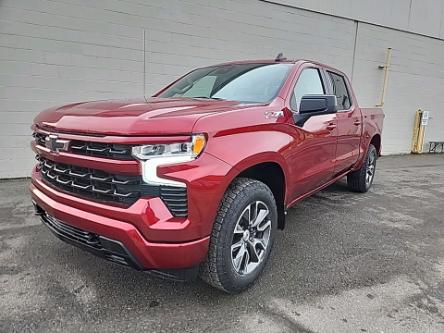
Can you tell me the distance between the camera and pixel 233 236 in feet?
8.29

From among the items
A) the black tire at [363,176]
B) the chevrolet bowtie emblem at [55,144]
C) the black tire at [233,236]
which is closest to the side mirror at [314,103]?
the black tire at [233,236]

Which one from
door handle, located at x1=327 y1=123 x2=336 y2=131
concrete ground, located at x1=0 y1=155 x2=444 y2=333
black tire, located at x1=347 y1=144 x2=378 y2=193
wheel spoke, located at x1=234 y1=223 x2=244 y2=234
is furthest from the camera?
black tire, located at x1=347 y1=144 x2=378 y2=193

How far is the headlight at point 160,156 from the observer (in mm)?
2137

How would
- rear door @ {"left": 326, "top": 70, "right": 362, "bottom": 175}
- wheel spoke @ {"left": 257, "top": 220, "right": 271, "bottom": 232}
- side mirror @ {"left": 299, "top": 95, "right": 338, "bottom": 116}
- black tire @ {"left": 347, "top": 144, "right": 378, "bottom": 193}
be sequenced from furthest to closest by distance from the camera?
black tire @ {"left": 347, "top": 144, "right": 378, "bottom": 193} < rear door @ {"left": 326, "top": 70, "right": 362, "bottom": 175} < side mirror @ {"left": 299, "top": 95, "right": 338, "bottom": 116} < wheel spoke @ {"left": 257, "top": 220, "right": 271, "bottom": 232}

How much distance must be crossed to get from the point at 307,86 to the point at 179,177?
2075mm

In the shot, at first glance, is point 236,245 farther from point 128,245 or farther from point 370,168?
point 370,168

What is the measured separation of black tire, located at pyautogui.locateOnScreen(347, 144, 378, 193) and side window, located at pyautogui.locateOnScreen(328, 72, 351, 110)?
123 centimetres

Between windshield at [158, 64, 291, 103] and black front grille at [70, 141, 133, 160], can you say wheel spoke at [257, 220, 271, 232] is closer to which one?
windshield at [158, 64, 291, 103]

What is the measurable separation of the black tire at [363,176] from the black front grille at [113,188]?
169 inches

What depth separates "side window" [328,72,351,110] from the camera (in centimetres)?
453

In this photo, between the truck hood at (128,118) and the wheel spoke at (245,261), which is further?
the wheel spoke at (245,261)

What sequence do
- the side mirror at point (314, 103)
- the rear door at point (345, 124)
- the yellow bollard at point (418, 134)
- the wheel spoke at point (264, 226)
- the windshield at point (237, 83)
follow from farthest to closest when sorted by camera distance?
1. the yellow bollard at point (418, 134)
2. the rear door at point (345, 124)
3. the windshield at point (237, 83)
4. the side mirror at point (314, 103)
5. the wheel spoke at point (264, 226)

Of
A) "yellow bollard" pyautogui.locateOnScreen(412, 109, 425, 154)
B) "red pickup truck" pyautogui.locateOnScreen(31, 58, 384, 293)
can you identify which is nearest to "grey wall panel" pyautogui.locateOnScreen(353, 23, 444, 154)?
"yellow bollard" pyautogui.locateOnScreen(412, 109, 425, 154)

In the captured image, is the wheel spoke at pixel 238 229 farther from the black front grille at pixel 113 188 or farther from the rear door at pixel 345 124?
the rear door at pixel 345 124
